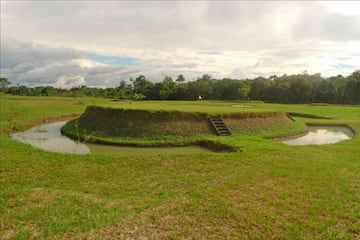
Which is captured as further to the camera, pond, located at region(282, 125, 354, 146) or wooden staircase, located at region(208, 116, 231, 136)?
pond, located at region(282, 125, 354, 146)

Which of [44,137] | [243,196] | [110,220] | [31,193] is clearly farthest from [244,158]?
[44,137]

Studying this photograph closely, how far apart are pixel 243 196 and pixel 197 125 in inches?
389

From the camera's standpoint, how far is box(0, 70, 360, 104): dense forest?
5731cm

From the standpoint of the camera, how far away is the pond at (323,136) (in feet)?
54.4

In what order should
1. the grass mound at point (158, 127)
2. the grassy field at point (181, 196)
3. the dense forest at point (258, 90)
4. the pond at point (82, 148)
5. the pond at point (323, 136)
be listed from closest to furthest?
1. the grassy field at point (181, 196)
2. the pond at point (82, 148)
3. the grass mound at point (158, 127)
4. the pond at point (323, 136)
5. the dense forest at point (258, 90)

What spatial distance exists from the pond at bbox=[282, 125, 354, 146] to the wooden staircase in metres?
3.36

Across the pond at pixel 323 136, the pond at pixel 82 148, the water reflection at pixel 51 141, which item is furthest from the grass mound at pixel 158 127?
the pond at pixel 323 136

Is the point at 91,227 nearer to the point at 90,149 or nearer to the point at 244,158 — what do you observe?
the point at 244,158

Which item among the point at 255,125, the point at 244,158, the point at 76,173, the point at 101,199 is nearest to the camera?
the point at 101,199

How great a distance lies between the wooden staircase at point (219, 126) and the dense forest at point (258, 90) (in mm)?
35727

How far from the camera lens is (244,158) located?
10531mm

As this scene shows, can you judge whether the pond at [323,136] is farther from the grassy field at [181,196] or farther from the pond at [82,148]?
the pond at [82,148]

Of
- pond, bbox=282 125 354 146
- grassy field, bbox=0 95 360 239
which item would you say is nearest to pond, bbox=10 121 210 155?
grassy field, bbox=0 95 360 239

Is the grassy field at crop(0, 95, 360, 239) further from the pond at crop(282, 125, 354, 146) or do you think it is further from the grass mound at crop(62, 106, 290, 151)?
the pond at crop(282, 125, 354, 146)
